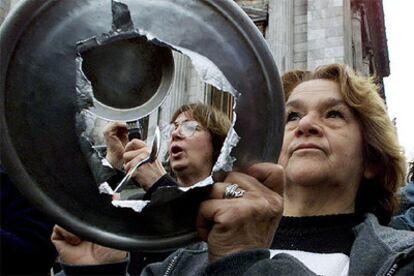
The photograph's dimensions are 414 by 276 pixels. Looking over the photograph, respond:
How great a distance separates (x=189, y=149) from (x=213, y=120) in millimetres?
221

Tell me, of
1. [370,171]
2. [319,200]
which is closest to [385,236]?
[319,200]

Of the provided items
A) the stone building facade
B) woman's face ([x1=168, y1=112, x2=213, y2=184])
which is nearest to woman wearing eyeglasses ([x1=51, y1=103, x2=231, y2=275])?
woman's face ([x1=168, y1=112, x2=213, y2=184])

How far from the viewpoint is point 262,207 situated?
107 centimetres

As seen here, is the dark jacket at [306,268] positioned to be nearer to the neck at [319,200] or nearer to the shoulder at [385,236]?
the shoulder at [385,236]

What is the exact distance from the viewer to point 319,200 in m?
1.75

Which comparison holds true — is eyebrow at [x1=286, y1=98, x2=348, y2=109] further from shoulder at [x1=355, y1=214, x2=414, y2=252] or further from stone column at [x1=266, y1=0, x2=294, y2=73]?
stone column at [x1=266, y1=0, x2=294, y2=73]

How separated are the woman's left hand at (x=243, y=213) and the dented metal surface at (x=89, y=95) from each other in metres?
0.03

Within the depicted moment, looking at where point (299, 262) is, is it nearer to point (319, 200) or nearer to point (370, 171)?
point (319, 200)

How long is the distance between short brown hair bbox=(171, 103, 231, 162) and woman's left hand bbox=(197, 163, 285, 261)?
0.25m

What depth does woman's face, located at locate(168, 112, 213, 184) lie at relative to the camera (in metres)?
1.52

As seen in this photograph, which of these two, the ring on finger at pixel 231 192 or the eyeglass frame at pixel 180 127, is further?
the eyeglass frame at pixel 180 127

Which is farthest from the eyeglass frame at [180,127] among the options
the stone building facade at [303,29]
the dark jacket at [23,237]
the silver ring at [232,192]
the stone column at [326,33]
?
the stone column at [326,33]

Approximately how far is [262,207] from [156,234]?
0.72 feet

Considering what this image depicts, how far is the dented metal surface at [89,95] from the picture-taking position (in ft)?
3.30
